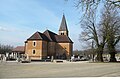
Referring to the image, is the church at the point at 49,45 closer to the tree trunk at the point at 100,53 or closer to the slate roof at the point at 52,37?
the slate roof at the point at 52,37

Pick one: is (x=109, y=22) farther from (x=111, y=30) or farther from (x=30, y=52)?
(x=30, y=52)

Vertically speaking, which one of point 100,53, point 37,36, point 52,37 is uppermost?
point 52,37

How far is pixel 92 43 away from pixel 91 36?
4.93 ft

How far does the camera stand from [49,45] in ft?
249

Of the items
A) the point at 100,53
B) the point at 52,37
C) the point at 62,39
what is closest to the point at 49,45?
the point at 52,37

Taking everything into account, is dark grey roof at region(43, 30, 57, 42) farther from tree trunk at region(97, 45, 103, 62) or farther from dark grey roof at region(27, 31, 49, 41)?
tree trunk at region(97, 45, 103, 62)

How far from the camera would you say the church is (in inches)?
2697

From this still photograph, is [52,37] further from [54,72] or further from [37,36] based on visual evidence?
[54,72]

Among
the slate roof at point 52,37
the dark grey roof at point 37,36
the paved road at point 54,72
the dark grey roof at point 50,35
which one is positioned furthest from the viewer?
the dark grey roof at point 50,35

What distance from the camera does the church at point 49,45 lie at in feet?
225

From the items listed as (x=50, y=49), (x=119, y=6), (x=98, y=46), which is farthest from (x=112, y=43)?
(x=50, y=49)

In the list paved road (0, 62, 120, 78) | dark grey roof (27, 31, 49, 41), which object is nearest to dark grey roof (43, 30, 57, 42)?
dark grey roof (27, 31, 49, 41)

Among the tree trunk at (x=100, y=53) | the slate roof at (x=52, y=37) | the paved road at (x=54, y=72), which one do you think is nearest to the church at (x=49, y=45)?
the slate roof at (x=52, y=37)

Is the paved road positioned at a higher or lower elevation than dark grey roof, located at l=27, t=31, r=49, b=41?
lower
